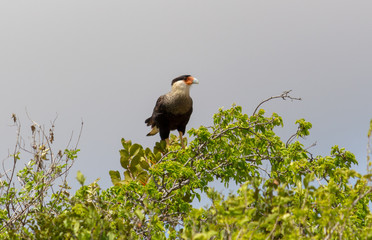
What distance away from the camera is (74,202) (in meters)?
3.54

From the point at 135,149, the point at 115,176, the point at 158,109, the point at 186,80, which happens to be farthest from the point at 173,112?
the point at 115,176

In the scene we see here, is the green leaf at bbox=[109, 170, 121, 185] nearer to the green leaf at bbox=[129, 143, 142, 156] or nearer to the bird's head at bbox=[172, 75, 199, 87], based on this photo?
the green leaf at bbox=[129, 143, 142, 156]

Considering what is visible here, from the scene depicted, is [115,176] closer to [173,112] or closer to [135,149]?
[135,149]

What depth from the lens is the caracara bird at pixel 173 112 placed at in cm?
796

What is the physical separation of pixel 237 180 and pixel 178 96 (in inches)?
95.5

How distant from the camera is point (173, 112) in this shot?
7945 mm

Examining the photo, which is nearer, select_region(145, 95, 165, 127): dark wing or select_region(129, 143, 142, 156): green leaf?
select_region(129, 143, 142, 156): green leaf

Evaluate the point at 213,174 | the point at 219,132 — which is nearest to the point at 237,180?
the point at 213,174

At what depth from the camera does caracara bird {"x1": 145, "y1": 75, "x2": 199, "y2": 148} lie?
796 centimetres

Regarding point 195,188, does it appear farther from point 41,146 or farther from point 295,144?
point 41,146

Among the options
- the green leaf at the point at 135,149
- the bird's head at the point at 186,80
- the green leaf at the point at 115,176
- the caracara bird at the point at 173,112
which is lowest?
the green leaf at the point at 115,176

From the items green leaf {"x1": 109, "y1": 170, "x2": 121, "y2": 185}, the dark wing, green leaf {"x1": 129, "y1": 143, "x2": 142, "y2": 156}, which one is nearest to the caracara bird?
the dark wing

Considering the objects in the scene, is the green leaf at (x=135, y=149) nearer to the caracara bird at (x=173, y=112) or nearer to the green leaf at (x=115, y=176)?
the green leaf at (x=115, y=176)

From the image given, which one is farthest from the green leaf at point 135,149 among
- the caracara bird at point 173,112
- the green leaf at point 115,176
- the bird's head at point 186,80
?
the bird's head at point 186,80
